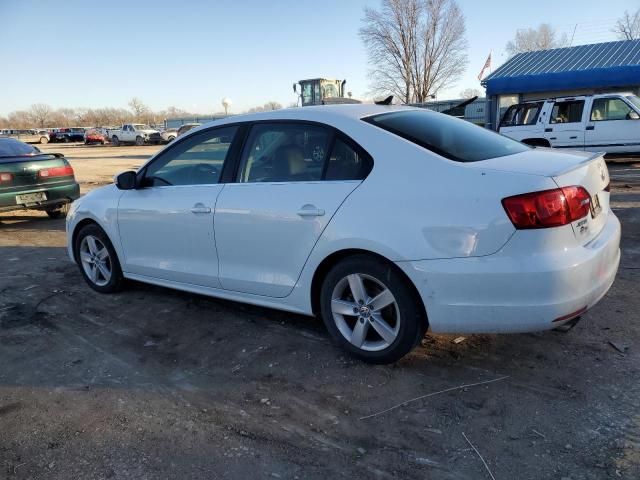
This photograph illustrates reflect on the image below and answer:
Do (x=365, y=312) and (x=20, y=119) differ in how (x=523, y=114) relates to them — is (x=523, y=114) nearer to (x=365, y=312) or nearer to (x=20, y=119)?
(x=365, y=312)

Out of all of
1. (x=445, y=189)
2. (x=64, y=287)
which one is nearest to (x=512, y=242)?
(x=445, y=189)

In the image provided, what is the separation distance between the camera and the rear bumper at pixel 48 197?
8.29 m

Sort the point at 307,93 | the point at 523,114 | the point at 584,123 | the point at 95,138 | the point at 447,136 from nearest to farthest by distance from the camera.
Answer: the point at 447,136 < the point at 584,123 < the point at 523,114 < the point at 307,93 < the point at 95,138

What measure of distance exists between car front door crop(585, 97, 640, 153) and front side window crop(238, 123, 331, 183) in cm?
1196

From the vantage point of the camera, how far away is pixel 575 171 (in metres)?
2.96

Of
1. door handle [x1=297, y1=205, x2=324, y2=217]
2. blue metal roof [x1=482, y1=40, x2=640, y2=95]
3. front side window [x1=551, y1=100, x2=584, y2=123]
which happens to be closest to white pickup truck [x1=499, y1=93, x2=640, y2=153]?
front side window [x1=551, y1=100, x2=584, y2=123]

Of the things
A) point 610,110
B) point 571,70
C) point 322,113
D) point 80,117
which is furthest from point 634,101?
point 80,117

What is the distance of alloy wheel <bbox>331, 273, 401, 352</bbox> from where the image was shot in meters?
3.21

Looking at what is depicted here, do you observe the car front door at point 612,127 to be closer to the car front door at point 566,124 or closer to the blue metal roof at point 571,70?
the car front door at point 566,124

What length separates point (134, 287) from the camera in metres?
5.20

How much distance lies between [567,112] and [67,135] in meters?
54.8

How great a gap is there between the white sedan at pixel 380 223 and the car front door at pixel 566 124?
10943mm

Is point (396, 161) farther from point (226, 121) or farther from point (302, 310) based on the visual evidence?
point (226, 121)

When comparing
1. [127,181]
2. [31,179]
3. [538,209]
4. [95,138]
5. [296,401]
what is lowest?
[296,401]
